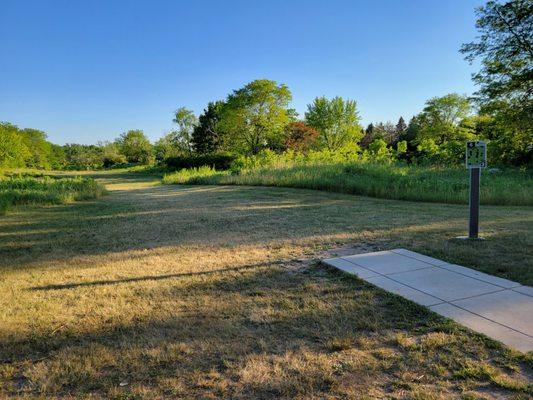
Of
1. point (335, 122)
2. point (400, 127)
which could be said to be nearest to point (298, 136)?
point (335, 122)

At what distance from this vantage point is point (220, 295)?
9.56 ft

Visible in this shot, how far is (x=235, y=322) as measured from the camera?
242cm

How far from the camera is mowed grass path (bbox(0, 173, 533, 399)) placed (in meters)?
1.76

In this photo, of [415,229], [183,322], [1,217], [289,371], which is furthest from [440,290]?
[1,217]

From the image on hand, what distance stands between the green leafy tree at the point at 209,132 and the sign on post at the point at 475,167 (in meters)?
32.1

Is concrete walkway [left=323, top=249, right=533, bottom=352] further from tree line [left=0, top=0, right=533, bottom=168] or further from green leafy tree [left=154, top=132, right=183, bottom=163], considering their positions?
green leafy tree [left=154, top=132, right=183, bottom=163]

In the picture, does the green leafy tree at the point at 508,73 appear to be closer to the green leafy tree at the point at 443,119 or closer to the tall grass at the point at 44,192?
the tall grass at the point at 44,192

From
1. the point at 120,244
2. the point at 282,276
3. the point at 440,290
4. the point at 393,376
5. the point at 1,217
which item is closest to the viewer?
the point at 393,376

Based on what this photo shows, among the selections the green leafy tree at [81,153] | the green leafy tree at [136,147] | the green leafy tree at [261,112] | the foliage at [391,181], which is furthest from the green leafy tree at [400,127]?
the green leafy tree at [81,153]

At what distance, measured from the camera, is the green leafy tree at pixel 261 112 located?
30.5m

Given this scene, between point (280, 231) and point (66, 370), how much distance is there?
375 centimetres

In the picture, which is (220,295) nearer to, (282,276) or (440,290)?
(282,276)

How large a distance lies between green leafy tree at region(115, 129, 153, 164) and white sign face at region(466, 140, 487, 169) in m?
44.7

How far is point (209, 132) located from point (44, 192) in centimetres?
2793
